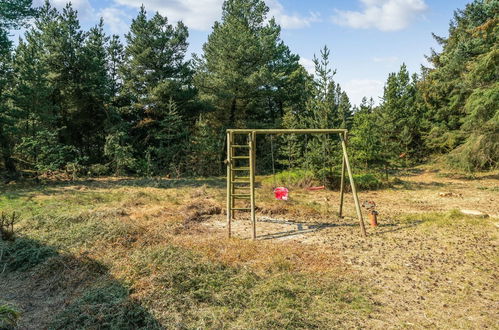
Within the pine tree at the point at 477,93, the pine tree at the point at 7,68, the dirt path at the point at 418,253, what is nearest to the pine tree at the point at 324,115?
the dirt path at the point at 418,253

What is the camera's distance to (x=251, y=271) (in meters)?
4.29

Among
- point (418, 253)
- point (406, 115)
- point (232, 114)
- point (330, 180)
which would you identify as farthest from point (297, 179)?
point (406, 115)

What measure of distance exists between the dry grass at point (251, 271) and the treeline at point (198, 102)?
5593 mm

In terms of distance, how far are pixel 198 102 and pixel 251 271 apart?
Result: 15.3 m

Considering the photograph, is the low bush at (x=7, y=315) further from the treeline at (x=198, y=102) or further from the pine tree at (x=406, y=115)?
the pine tree at (x=406, y=115)

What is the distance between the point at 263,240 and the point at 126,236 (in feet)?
7.78

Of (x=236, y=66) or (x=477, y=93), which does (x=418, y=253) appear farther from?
(x=236, y=66)

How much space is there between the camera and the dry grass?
10.7ft

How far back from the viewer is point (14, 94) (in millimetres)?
12719

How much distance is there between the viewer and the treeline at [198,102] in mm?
12469

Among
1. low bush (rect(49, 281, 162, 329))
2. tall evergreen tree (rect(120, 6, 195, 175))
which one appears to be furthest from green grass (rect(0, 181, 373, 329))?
tall evergreen tree (rect(120, 6, 195, 175))

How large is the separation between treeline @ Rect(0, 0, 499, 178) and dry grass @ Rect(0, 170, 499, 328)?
5593 mm

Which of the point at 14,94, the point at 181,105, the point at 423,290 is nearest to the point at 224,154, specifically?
the point at 181,105

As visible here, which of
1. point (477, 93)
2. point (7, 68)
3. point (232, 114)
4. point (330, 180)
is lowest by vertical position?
point (330, 180)
